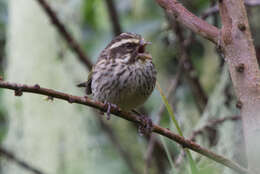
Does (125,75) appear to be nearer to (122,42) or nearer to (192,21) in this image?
(122,42)

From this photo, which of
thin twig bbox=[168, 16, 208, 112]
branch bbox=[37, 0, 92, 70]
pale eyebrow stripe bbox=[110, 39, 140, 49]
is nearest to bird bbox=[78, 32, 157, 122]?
pale eyebrow stripe bbox=[110, 39, 140, 49]

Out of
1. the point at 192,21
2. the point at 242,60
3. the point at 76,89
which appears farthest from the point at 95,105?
the point at 76,89

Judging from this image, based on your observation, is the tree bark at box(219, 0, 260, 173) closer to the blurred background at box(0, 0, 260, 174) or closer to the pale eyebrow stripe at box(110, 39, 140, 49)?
the pale eyebrow stripe at box(110, 39, 140, 49)

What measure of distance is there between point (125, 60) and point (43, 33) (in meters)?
2.19

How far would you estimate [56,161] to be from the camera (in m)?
5.24

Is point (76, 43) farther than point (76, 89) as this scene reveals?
No

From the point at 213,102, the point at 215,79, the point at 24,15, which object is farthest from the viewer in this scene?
the point at 24,15

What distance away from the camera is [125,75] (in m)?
3.52

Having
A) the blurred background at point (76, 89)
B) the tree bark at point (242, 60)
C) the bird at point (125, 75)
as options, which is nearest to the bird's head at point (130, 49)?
the bird at point (125, 75)

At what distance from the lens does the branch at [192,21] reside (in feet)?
6.71

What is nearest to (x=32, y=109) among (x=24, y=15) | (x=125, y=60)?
(x=24, y=15)

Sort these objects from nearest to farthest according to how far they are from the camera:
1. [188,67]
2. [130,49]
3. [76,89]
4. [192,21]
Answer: [192,21] → [130,49] → [188,67] → [76,89]

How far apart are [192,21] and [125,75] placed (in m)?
1.50

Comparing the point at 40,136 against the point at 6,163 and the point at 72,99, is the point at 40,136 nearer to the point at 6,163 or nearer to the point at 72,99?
the point at 6,163
